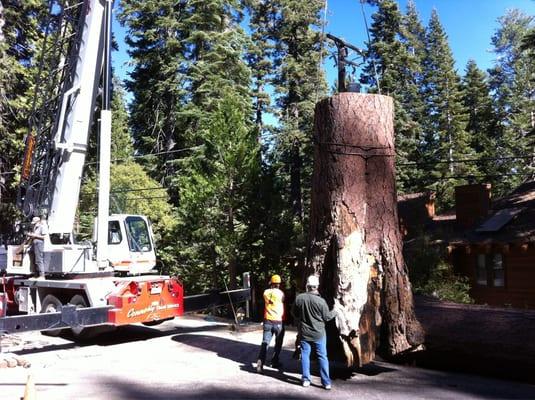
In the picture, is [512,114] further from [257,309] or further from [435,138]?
[257,309]

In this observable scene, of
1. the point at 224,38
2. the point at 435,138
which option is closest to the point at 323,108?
the point at 224,38

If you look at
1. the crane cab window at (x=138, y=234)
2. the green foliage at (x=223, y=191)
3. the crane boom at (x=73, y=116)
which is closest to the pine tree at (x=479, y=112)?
the green foliage at (x=223, y=191)

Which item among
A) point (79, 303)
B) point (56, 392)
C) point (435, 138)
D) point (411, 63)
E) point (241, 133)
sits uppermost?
point (411, 63)

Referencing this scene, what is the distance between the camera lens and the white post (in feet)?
39.6

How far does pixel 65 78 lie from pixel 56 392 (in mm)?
8009

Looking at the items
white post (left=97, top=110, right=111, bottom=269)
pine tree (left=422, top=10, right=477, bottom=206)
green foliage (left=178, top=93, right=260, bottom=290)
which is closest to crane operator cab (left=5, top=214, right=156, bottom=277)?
white post (left=97, top=110, right=111, bottom=269)

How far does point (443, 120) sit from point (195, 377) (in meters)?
38.3

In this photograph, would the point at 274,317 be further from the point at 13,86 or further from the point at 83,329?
the point at 13,86

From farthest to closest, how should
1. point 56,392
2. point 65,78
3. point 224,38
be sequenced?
point 224,38 < point 65,78 < point 56,392

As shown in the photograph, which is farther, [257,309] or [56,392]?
[257,309]

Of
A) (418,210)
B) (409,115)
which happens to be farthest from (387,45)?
(418,210)

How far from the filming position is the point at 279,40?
121 feet

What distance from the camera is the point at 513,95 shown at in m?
46.7

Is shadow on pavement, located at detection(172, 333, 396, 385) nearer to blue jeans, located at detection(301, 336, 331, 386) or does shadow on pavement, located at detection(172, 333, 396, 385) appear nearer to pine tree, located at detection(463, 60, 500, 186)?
blue jeans, located at detection(301, 336, 331, 386)
